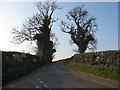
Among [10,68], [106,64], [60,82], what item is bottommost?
[60,82]

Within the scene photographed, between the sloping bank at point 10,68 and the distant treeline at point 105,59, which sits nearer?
the sloping bank at point 10,68

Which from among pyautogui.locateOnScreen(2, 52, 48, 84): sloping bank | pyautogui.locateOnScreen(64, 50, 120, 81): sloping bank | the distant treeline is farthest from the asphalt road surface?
the distant treeline

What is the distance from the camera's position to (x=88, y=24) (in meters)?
54.3

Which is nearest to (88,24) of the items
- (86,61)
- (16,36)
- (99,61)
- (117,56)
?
(16,36)

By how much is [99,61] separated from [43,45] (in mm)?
29101

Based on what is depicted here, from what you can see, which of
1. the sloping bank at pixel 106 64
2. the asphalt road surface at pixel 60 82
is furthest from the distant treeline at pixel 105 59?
the asphalt road surface at pixel 60 82

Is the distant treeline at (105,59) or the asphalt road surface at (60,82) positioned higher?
the distant treeline at (105,59)

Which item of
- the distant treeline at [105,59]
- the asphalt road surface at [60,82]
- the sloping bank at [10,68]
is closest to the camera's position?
the asphalt road surface at [60,82]

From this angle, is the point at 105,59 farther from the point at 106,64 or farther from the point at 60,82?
the point at 60,82

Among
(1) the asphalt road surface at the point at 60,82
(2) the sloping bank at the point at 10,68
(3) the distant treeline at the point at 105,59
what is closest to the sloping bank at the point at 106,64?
(3) the distant treeline at the point at 105,59

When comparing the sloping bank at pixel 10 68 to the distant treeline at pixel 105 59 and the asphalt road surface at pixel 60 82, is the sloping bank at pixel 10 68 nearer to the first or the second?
the asphalt road surface at pixel 60 82

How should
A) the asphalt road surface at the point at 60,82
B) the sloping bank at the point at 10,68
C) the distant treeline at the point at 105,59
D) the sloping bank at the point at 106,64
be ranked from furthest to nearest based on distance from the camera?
1. the distant treeline at the point at 105,59
2. the sloping bank at the point at 10,68
3. the sloping bank at the point at 106,64
4. the asphalt road surface at the point at 60,82

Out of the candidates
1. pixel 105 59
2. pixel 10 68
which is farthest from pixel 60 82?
pixel 10 68

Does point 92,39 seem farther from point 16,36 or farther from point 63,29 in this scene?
point 16,36
